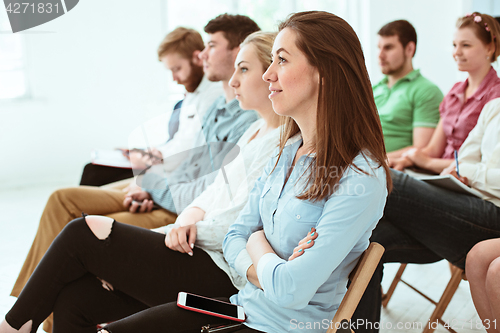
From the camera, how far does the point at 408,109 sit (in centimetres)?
241

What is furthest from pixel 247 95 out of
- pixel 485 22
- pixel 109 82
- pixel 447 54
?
pixel 447 54

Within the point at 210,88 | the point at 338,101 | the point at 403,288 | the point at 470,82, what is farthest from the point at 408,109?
the point at 338,101

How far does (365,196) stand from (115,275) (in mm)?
786

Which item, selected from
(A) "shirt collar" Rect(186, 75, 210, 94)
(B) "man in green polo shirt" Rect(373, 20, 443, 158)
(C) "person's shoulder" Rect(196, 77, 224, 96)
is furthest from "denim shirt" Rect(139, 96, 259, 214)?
(B) "man in green polo shirt" Rect(373, 20, 443, 158)

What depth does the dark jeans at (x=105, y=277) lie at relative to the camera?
126cm

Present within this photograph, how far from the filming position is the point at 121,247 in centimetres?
129

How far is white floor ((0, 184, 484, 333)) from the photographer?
1.95 meters

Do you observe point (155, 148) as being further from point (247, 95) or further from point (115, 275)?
point (115, 275)

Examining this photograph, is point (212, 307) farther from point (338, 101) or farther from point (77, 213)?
point (77, 213)

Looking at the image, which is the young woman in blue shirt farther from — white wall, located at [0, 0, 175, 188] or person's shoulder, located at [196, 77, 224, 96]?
white wall, located at [0, 0, 175, 188]

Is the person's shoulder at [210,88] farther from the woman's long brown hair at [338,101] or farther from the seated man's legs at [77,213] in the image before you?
the woman's long brown hair at [338,101]

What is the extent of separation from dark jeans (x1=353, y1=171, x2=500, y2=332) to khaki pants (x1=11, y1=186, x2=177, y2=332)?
90 cm

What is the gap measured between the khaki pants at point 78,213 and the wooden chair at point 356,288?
1121 mm

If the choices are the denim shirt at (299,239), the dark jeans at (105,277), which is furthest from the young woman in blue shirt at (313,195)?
the dark jeans at (105,277)
